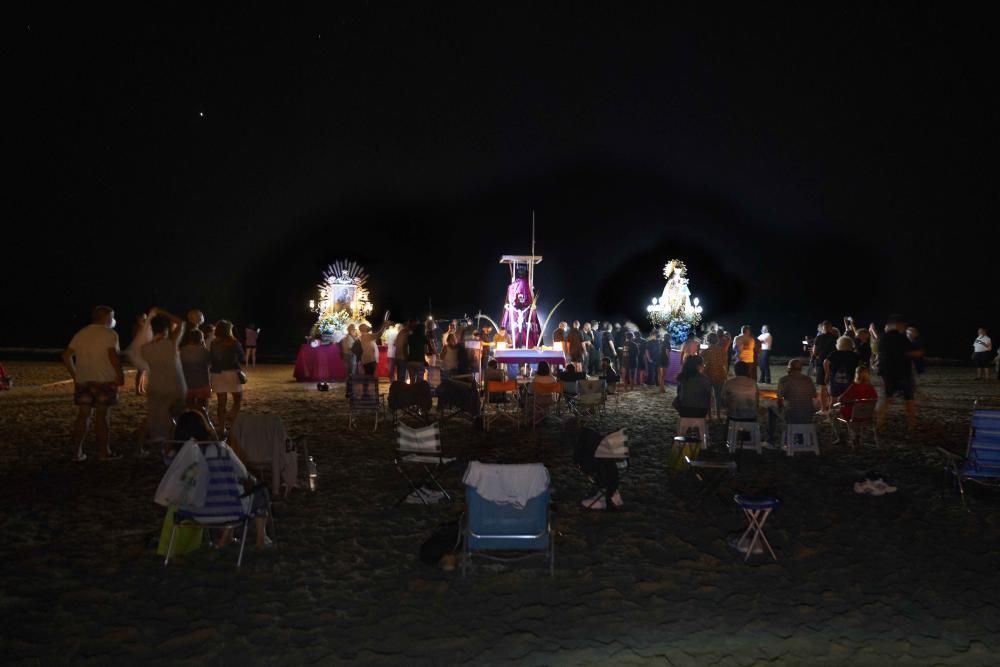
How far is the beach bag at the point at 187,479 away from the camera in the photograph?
15.3ft

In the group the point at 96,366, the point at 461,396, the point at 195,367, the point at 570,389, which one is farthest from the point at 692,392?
the point at 96,366

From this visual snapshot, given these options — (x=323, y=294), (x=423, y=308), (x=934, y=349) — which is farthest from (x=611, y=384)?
(x=423, y=308)

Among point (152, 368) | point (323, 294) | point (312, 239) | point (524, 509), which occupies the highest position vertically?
point (312, 239)

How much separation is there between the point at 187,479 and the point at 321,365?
465 inches

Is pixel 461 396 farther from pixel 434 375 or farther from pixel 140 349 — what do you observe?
pixel 140 349

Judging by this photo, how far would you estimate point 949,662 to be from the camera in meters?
3.57

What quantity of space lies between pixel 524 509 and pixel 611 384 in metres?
8.36

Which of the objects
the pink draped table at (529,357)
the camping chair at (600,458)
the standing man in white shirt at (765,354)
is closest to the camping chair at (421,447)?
the camping chair at (600,458)

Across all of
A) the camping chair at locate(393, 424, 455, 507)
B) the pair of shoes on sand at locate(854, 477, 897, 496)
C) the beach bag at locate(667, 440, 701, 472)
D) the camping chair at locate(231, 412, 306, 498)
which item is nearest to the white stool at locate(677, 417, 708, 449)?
the beach bag at locate(667, 440, 701, 472)

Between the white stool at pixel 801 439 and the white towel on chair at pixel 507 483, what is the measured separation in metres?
4.72

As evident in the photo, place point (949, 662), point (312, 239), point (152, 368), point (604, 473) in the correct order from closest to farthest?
point (949, 662) → point (604, 473) → point (152, 368) → point (312, 239)

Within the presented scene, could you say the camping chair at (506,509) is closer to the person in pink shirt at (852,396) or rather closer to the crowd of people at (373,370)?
the crowd of people at (373,370)

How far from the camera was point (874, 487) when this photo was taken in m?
6.63

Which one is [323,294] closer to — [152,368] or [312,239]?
[152,368]
